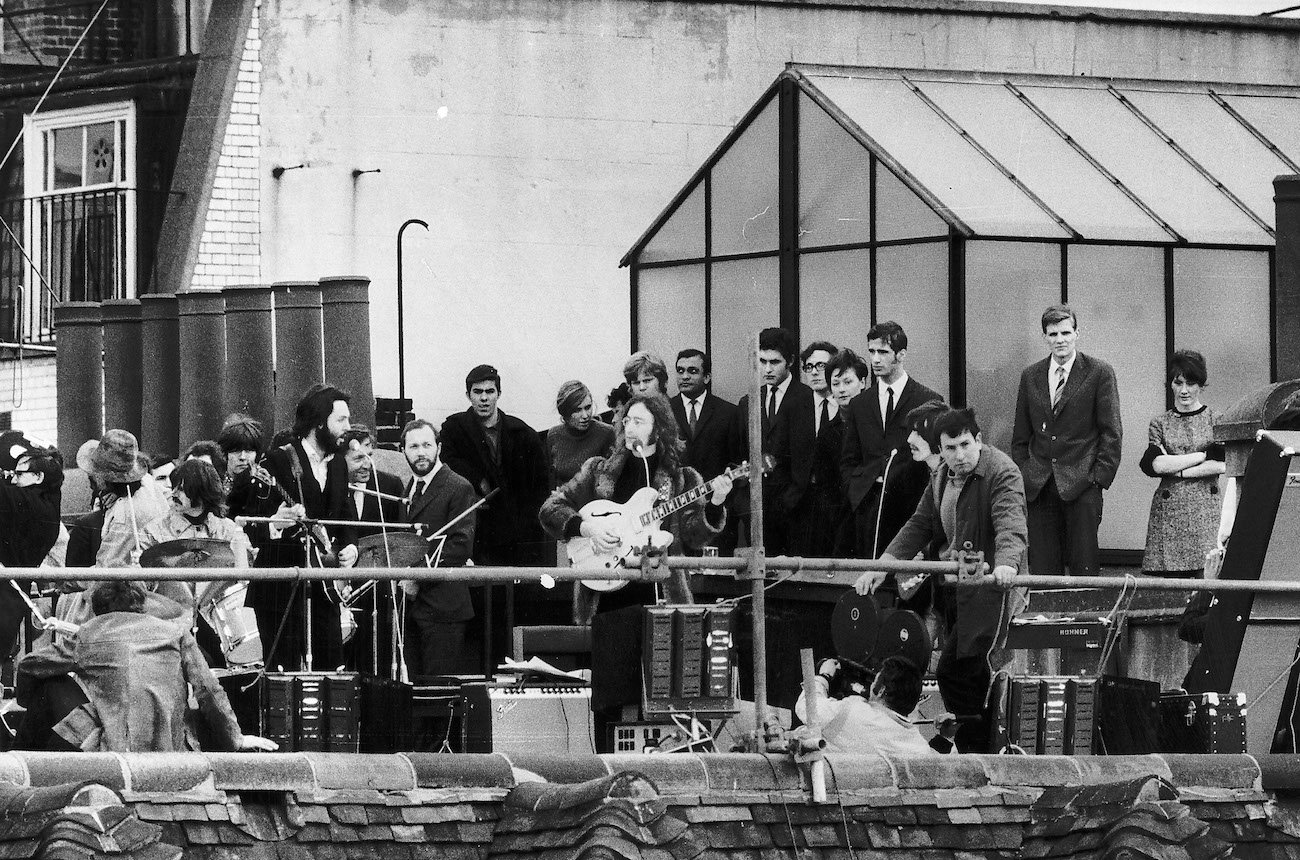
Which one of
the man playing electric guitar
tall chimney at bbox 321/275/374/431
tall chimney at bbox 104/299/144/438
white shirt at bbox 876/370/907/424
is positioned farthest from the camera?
tall chimney at bbox 104/299/144/438

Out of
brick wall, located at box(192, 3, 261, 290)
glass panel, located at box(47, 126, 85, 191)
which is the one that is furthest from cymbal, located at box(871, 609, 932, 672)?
glass panel, located at box(47, 126, 85, 191)

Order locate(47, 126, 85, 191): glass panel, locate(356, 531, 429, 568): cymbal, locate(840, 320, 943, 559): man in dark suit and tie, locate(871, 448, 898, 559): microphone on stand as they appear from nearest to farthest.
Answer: locate(356, 531, 429, 568): cymbal < locate(871, 448, 898, 559): microphone on stand < locate(840, 320, 943, 559): man in dark suit and tie < locate(47, 126, 85, 191): glass panel

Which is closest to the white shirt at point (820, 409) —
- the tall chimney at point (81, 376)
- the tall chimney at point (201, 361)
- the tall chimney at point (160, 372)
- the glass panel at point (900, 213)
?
the glass panel at point (900, 213)

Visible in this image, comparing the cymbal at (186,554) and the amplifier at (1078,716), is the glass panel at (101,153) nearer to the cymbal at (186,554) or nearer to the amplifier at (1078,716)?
the cymbal at (186,554)

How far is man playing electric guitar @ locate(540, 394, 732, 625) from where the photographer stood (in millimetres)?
13125

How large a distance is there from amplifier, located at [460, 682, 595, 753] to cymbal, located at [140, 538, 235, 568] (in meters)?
1.65

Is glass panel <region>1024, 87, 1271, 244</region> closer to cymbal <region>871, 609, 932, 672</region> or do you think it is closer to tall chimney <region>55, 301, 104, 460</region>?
cymbal <region>871, 609, 932, 672</region>

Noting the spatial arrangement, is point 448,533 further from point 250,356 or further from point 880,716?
point 250,356

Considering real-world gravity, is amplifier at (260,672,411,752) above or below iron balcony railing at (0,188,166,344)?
below

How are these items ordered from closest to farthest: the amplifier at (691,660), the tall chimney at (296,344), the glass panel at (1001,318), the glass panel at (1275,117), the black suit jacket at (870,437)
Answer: the amplifier at (691,660)
the black suit jacket at (870,437)
the glass panel at (1001,318)
the tall chimney at (296,344)
the glass panel at (1275,117)

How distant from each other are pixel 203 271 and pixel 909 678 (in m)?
11.1

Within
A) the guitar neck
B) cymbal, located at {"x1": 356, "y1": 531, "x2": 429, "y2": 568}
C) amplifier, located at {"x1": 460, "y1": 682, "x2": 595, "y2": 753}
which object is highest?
the guitar neck

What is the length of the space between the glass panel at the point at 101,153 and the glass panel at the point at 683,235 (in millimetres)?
5822

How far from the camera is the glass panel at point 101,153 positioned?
23.9m
